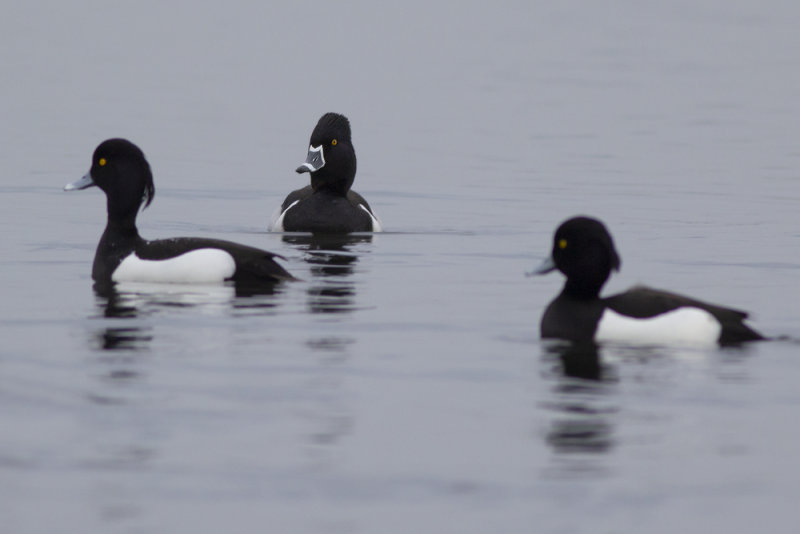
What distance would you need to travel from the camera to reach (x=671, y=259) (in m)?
16.2

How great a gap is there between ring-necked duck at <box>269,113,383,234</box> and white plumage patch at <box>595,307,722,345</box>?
7384 mm

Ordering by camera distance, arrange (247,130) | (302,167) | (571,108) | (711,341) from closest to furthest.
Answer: (711,341) → (302,167) → (247,130) → (571,108)

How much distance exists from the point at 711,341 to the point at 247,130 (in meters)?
19.6

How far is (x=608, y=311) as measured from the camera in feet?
36.7

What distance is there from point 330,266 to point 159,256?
6.86 ft

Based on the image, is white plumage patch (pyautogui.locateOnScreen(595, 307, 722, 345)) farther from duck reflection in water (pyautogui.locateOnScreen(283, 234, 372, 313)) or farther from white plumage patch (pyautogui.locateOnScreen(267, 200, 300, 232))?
white plumage patch (pyautogui.locateOnScreen(267, 200, 300, 232))

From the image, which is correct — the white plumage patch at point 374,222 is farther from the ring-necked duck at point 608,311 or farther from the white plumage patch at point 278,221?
the ring-necked duck at point 608,311

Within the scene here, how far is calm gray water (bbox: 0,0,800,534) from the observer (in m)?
7.74

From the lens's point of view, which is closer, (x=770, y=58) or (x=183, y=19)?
(x=770, y=58)

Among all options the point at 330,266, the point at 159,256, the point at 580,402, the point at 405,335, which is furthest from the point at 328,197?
the point at 580,402

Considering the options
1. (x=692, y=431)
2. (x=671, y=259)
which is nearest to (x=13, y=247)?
(x=671, y=259)

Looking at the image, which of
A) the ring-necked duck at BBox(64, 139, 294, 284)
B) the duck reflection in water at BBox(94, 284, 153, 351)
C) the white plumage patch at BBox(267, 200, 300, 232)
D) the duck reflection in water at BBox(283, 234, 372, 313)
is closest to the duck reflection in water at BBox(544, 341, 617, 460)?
the duck reflection in water at BBox(283, 234, 372, 313)

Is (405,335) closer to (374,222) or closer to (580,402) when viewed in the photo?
(580,402)

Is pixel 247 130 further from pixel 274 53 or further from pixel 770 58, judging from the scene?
pixel 770 58
